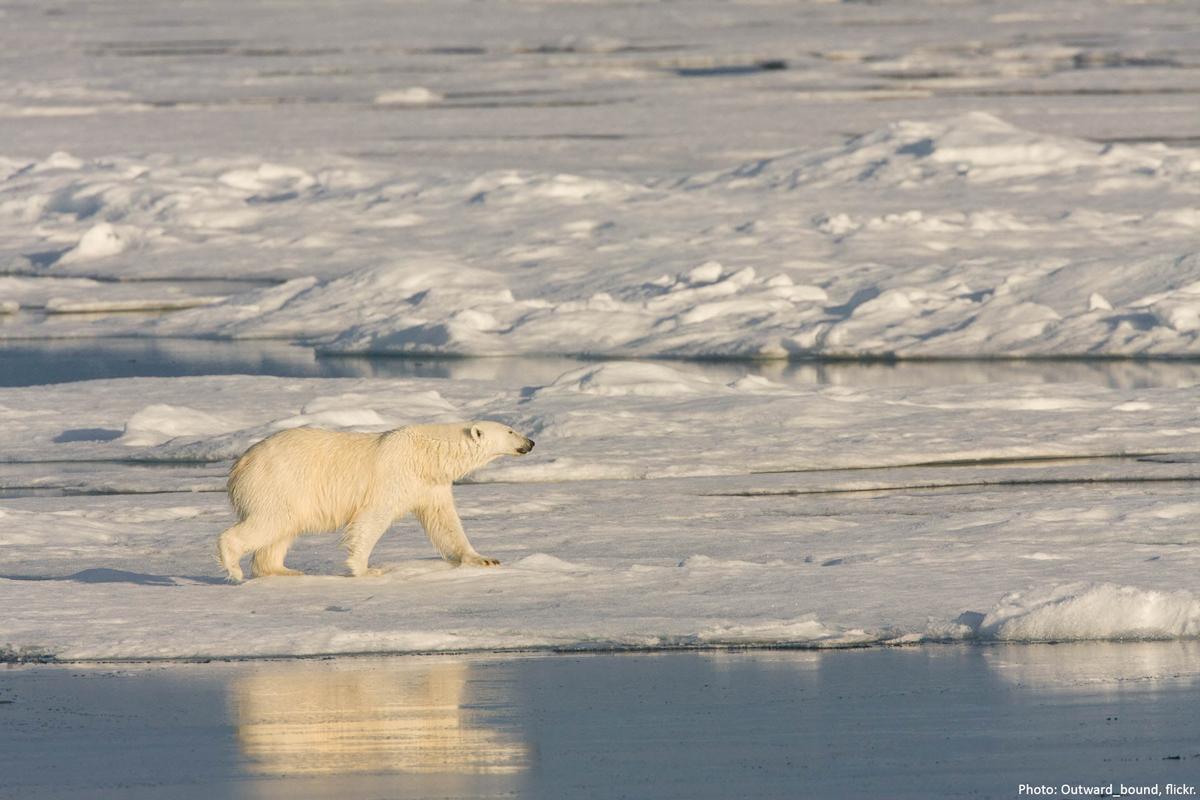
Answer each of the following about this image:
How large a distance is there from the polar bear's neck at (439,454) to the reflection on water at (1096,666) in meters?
2.46

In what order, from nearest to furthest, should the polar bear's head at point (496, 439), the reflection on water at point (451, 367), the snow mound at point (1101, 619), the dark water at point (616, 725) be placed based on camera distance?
the dark water at point (616, 725), the snow mound at point (1101, 619), the polar bear's head at point (496, 439), the reflection on water at point (451, 367)

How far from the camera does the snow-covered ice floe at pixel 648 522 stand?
6.86 meters

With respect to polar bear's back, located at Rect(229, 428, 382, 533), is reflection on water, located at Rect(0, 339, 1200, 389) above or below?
below

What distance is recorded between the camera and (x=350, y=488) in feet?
26.1

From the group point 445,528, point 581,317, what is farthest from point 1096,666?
point 581,317

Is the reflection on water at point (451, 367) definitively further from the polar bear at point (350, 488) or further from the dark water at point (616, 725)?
the dark water at point (616, 725)

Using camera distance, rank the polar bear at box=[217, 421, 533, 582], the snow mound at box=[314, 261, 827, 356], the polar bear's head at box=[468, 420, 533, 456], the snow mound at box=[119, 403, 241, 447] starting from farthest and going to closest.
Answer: the snow mound at box=[314, 261, 827, 356] < the snow mound at box=[119, 403, 241, 447] < the polar bear's head at box=[468, 420, 533, 456] < the polar bear at box=[217, 421, 533, 582]

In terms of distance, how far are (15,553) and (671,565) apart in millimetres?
2794

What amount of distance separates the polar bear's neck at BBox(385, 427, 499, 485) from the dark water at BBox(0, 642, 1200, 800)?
5.26ft

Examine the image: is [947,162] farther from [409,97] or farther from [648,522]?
[409,97]

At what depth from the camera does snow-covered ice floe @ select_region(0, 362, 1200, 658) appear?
6855 millimetres

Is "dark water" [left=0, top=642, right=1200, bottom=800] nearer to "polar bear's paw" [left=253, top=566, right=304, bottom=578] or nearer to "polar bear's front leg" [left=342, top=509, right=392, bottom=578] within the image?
"polar bear's front leg" [left=342, top=509, right=392, bottom=578]

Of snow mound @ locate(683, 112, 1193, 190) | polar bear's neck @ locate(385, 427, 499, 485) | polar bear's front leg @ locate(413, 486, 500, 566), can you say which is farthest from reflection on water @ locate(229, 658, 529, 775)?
snow mound @ locate(683, 112, 1193, 190)

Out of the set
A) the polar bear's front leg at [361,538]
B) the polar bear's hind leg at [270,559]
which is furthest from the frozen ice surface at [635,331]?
the polar bear's hind leg at [270,559]
